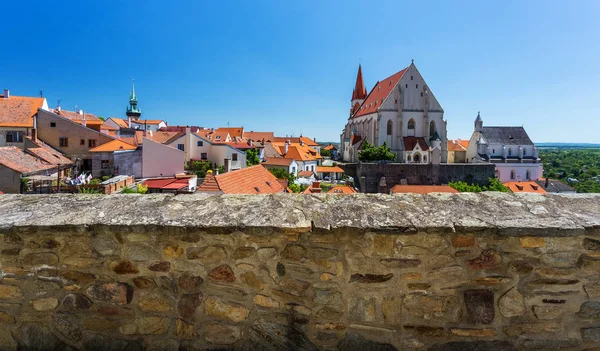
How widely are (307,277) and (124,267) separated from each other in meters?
1.01

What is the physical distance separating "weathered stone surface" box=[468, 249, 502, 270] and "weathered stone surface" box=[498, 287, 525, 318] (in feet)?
0.53

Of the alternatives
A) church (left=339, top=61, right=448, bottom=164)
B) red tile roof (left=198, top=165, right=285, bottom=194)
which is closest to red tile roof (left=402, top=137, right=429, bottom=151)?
church (left=339, top=61, right=448, bottom=164)

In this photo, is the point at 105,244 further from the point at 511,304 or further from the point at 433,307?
the point at 511,304

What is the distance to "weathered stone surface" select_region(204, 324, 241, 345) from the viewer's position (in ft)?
6.71

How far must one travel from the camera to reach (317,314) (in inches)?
78.5

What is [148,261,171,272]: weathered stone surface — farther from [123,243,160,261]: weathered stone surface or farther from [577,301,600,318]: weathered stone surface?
[577,301,600,318]: weathered stone surface

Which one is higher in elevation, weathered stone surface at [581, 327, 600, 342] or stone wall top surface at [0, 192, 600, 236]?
stone wall top surface at [0, 192, 600, 236]

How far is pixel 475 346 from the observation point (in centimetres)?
198

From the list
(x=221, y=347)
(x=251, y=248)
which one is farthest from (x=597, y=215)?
(x=221, y=347)

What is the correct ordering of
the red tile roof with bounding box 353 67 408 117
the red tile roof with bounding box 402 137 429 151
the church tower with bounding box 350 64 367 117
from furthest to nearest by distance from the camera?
the church tower with bounding box 350 64 367 117 → the red tile roof with bounding box 353 67 408 117 → the red tile roof with bounding box 402 137 429 151

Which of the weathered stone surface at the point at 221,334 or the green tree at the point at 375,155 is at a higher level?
the green tree at the point at 375,155

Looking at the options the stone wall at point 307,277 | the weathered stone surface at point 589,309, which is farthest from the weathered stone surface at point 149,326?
the weathered stone surface at point 589,309

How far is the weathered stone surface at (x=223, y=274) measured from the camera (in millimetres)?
2045

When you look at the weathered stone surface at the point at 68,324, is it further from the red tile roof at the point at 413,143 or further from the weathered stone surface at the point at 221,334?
the red tile roof at the point at 413,143
